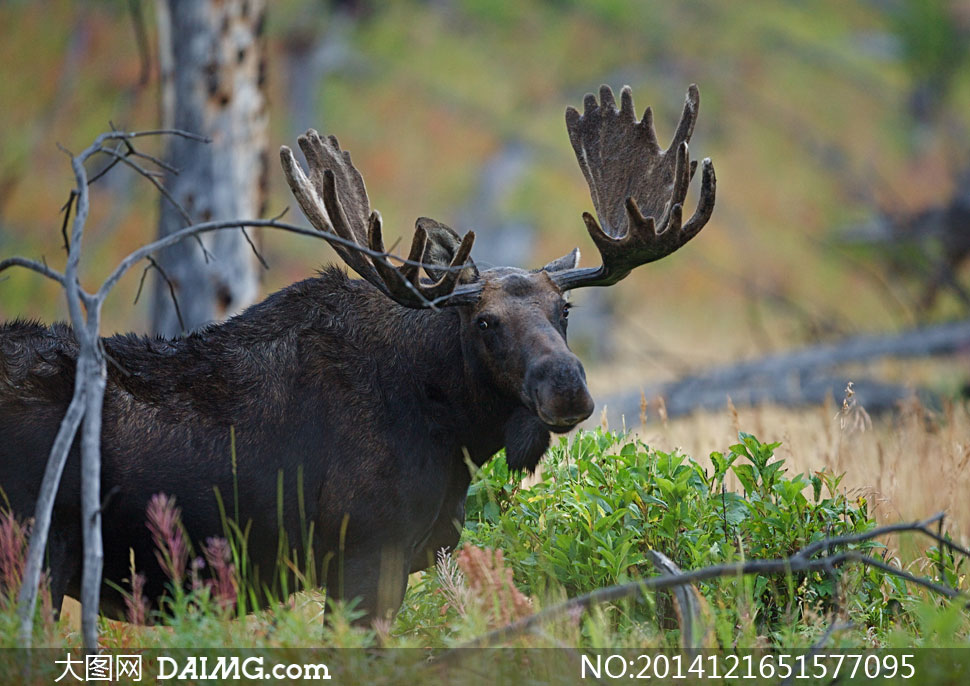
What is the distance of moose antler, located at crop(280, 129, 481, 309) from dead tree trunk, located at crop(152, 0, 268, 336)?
3243 millimetres

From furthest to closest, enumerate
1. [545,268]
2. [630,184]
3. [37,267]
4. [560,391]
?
[630,184] → [545,268] → [560,391] → [37,267]

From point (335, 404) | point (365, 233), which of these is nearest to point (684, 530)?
point (335, 404)

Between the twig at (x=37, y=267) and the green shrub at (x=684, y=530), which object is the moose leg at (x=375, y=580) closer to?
the green shrub at (x=684, y=530)

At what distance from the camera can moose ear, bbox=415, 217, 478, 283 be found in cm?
497

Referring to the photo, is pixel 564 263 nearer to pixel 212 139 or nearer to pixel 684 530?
pixel 684 530

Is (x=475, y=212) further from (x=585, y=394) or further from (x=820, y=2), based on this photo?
(x=585, y=394)

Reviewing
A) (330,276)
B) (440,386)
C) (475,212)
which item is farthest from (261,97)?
(475,212)

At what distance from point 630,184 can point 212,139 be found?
4.07m

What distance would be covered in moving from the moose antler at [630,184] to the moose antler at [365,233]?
544mm

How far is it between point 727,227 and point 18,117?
15.7m

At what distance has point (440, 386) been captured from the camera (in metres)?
4.86

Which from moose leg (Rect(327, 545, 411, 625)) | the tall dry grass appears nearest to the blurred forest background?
the tall dry grass

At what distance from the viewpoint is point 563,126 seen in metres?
25.0

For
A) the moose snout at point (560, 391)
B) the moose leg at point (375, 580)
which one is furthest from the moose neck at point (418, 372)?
the moose leg at point (375, 580)
